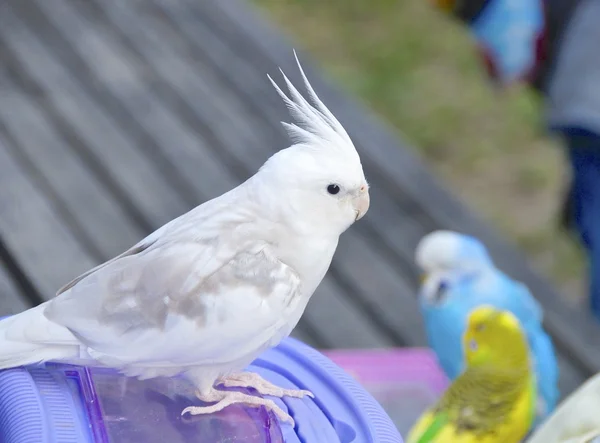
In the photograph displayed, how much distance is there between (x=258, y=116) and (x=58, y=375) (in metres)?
1.41

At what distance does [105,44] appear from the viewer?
2.49 m

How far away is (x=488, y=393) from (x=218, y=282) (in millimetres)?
587

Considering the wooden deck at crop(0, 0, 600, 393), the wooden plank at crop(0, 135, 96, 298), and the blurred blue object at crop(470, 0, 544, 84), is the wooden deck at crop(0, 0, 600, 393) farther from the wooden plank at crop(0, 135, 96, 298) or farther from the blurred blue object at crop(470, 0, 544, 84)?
the blurred blue object at crop(470, 0, 544, 84)

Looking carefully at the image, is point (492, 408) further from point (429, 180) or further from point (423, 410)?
point (429, 180)

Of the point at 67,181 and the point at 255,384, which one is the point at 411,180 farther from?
the point at 255,384

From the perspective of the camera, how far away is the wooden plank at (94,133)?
207 cm

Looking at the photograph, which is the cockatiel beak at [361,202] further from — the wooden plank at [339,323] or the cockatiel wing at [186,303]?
the wooden plank at [339,323]

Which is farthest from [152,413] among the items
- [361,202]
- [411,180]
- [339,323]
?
[411,180]

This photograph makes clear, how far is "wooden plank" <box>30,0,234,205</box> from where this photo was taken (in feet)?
7.11

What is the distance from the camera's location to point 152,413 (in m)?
1.07

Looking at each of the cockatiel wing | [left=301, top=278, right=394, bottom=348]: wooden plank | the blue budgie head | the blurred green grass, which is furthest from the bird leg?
the blurred green grass

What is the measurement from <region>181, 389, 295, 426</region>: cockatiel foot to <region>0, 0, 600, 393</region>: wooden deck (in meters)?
0.60

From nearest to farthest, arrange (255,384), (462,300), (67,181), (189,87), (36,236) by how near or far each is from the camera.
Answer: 1. (255,384)
2. (462,300)
3. (36,236)
4. (67,181)
5. (189,87)

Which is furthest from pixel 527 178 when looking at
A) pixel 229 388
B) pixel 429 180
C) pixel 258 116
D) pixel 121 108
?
pixel 229 388
